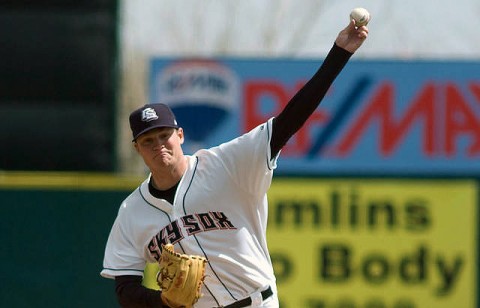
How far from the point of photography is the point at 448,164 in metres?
7.05

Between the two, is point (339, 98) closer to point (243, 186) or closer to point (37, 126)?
point (37, 126)

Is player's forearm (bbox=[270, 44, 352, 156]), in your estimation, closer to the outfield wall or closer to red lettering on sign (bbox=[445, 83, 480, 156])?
the outfield wall

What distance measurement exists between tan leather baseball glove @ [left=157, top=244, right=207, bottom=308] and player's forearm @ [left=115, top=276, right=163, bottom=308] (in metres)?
0.07

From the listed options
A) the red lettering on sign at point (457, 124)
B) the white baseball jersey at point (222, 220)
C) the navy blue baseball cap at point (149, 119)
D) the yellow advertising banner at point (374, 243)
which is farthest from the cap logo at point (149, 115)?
the red lettering on sign at point (457, 124)

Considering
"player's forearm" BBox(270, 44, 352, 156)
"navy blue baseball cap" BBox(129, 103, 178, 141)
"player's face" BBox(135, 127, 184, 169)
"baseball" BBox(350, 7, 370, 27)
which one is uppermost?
"baseball" BBox(350, 7, 370, 27)

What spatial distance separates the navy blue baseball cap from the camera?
3789 mm

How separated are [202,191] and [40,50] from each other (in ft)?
9.80

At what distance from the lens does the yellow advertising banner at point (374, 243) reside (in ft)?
20.5

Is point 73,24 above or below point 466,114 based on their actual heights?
above

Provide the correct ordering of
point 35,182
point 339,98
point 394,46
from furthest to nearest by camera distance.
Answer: point 394,46
point 339,98
point 35,182

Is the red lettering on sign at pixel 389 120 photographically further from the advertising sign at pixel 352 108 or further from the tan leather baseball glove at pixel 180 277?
the tan leather baseball glove at pixel 180 277

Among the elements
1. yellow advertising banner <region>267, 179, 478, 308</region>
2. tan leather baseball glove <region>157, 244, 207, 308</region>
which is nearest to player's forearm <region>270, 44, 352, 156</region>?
tan leather baseball glove <region>157, 244, 207, 308</region>

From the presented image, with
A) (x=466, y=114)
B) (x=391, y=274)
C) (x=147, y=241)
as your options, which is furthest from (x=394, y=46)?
(x=147, y=241)

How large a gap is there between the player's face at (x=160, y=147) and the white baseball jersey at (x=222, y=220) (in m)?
0.12
